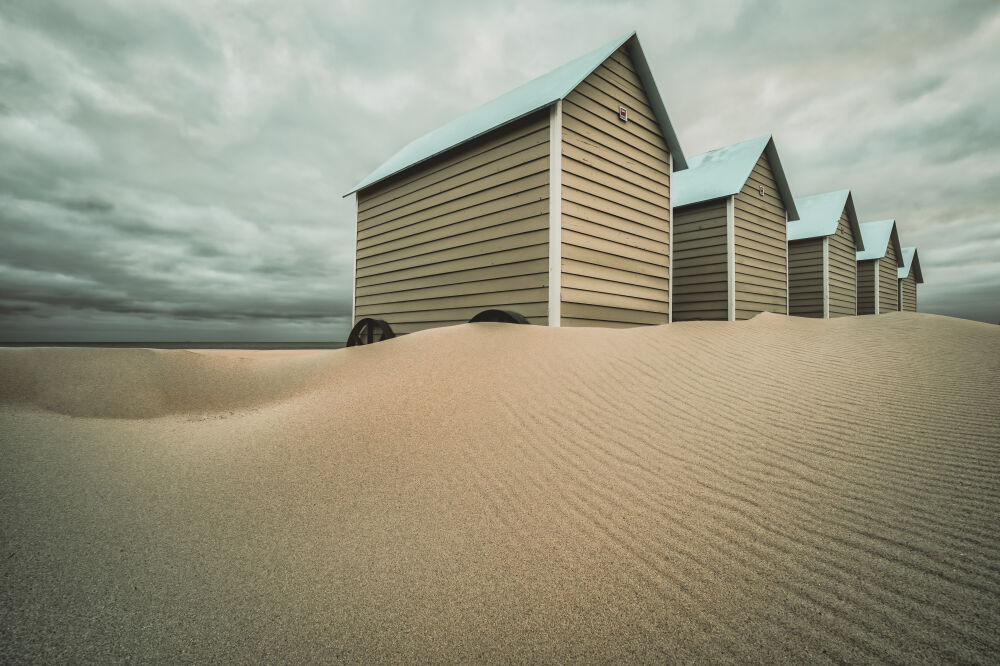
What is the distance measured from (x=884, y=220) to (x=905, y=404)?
20660 mm

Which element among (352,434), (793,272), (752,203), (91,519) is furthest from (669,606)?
(793,272)

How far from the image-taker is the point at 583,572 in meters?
1.81

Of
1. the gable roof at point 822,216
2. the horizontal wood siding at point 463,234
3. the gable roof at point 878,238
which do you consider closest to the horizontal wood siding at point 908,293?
the gable roof at point 878,238

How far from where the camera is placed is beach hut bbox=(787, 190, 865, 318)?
13750 mm

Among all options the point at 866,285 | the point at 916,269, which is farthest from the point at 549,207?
the point at 916,269

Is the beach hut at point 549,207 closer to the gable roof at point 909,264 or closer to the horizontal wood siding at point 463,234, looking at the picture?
the horizontal wood siding at point 463,234

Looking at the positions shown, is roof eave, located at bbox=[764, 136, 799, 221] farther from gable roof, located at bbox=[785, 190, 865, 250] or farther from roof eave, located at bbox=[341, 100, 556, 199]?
roof eave, located at bbox=[341, 100, 556, 199]

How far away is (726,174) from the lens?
10.9 m

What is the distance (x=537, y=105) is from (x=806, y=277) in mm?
11881

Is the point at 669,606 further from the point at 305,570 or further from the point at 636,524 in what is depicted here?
the point at 305,570

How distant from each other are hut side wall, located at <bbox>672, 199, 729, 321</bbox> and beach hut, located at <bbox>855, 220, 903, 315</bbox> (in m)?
11.5

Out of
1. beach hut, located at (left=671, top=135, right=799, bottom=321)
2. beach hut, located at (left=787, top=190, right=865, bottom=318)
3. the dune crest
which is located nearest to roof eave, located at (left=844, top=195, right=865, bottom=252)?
beach hut, located at (left=787, top=190, right=865, bottom=318)

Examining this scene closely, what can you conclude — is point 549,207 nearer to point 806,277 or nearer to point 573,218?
point 573,218

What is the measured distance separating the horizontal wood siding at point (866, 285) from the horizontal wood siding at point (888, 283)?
1.43ft
